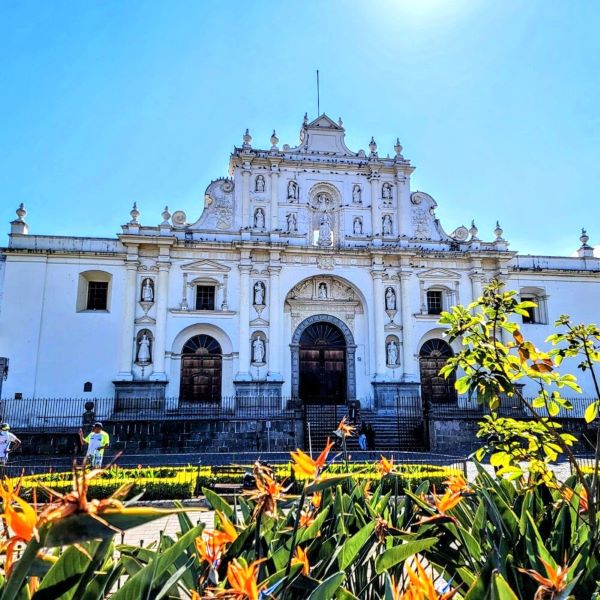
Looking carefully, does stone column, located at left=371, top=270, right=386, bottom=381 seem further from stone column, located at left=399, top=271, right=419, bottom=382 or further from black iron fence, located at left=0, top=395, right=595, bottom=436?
black iron fence, located at left=0, top=395, right=595, bottom=436

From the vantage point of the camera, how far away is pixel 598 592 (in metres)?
2.08

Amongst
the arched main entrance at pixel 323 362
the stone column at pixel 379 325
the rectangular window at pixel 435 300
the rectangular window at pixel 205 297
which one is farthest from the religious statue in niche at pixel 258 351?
the rectangular window at pixel 435 300

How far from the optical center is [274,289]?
2141 cm

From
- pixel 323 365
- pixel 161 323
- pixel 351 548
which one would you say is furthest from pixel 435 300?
pixel 351 548

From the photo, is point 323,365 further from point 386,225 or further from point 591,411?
point 591,411

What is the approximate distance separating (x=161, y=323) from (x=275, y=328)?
15.2 ft

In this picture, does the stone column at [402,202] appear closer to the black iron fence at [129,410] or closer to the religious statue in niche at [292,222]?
the religious statue in niche at [292,222]

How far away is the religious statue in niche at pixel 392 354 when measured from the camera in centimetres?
2127

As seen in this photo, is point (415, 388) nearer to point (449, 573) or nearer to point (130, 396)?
point (130, 396)

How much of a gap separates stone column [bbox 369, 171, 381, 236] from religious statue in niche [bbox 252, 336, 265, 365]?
23.3ft

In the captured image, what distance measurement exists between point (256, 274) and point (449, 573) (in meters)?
19.3

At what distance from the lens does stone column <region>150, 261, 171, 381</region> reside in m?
19.9

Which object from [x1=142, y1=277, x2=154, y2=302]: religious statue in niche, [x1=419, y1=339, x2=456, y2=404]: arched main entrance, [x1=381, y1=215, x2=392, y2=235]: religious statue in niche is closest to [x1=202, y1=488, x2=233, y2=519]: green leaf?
[x1=142, y1=277, x2=154, y2=302]: religious statue in niche

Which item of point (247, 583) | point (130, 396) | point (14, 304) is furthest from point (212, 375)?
point (247, 583)
